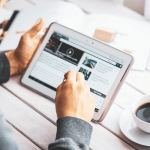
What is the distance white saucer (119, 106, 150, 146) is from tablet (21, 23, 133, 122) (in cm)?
6

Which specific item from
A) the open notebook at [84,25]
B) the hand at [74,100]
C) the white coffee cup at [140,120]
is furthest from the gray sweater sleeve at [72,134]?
the open notebook at [84,25]

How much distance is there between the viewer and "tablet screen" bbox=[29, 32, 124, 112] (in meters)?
0.65

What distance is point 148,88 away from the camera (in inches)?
29.3

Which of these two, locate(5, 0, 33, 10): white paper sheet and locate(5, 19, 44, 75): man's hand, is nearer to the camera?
locate(5, 19, 44, 75): man's hand

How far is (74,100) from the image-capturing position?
0.53m

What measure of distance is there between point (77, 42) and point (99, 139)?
32 cm

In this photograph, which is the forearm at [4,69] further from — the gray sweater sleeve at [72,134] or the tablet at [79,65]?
the gray sweater sleeve at [72,134]

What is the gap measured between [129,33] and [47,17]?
0.38 m

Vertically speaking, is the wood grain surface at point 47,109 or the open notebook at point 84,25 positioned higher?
the open notebook at point 84,25

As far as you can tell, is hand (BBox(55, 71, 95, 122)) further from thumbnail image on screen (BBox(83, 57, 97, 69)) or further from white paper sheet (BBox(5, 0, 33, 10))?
white paper sheet (BBox(5, 0, 33, 10))

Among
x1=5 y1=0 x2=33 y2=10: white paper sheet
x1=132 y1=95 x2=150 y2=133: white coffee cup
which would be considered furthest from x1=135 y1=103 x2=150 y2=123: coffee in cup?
x1=5 y1=0 x2=33 y2=10: white paper sheet

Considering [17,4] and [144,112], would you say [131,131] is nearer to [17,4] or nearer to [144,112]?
[144,112]

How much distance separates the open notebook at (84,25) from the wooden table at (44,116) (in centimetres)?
12

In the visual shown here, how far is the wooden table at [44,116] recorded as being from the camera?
1.88 ft
